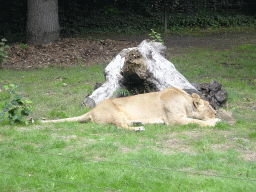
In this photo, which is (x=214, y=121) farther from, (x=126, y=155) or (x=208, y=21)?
(x=208, y=21)

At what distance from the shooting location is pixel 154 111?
6.77 meters

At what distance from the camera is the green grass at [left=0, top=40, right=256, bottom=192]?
4.20m

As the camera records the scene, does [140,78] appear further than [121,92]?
No

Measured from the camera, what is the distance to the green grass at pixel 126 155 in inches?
165

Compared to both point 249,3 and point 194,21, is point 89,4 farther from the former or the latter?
point 249,3

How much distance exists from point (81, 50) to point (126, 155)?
418 inches

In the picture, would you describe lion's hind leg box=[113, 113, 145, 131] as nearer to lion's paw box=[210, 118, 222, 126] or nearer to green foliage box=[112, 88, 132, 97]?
green foliage box=[112, 88, 132, 97]

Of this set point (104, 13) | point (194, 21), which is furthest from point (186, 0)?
point (104, 13)

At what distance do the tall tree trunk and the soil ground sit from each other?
58 cm

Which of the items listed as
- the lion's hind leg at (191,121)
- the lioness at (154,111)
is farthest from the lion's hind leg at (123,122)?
the lion's hind leg at (191,121)

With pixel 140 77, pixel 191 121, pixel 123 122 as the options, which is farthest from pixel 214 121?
pixel 140 77

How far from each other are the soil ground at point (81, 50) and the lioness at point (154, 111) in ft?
22.9

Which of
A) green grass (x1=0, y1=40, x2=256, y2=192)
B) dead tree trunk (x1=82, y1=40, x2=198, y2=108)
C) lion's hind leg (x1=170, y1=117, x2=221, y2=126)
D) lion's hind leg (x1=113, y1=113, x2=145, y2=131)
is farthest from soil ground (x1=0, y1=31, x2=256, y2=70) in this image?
lion's hind leg (x1=170, y1=117, x2=221, y2=126)

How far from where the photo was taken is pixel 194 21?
20.6 meters
